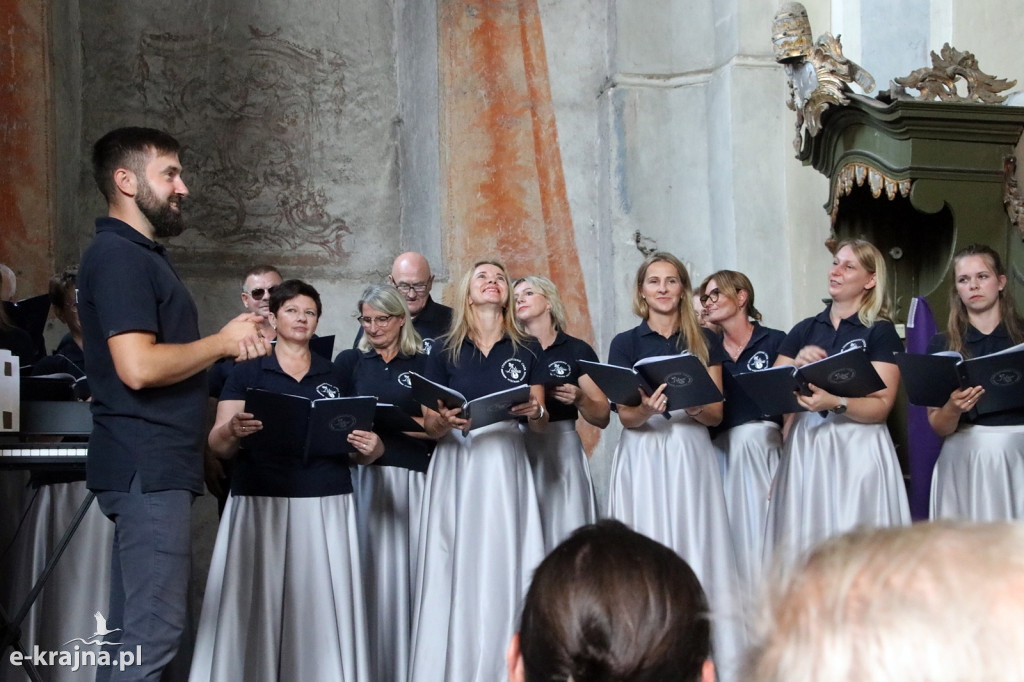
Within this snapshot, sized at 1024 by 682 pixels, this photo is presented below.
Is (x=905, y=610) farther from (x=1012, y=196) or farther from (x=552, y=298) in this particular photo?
(x=1012, y=196)

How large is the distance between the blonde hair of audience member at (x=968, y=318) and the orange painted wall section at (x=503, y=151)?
14.0ft

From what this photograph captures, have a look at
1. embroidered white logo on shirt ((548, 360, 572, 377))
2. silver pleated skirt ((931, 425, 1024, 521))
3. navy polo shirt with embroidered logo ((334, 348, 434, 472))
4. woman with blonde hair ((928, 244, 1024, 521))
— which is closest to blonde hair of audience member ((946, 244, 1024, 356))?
woman with blonde hair ((928, 244, 1024, 521))

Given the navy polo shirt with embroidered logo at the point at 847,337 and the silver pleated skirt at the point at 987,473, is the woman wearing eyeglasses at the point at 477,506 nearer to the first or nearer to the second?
the navy polo shirt with embroidered logo at the point at 847,337

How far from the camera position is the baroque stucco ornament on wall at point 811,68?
6.53m

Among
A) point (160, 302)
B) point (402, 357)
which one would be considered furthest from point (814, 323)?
point (160, 302)

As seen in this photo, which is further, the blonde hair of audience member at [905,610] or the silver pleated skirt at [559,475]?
the silver pleated skirt at [559,475]

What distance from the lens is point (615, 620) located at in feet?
4.66

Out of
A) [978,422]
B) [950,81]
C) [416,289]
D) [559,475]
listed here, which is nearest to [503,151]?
[416,289]

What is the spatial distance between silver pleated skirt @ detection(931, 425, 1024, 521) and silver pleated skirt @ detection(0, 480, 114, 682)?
3628mm

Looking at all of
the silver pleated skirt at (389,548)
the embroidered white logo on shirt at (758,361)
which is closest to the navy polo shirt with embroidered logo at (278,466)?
the silver pleated skirt at (389,548)

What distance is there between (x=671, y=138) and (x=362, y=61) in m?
2.63

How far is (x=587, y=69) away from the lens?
9.51 metres

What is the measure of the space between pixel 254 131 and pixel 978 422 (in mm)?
6201

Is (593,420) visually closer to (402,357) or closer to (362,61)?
(402,357)
